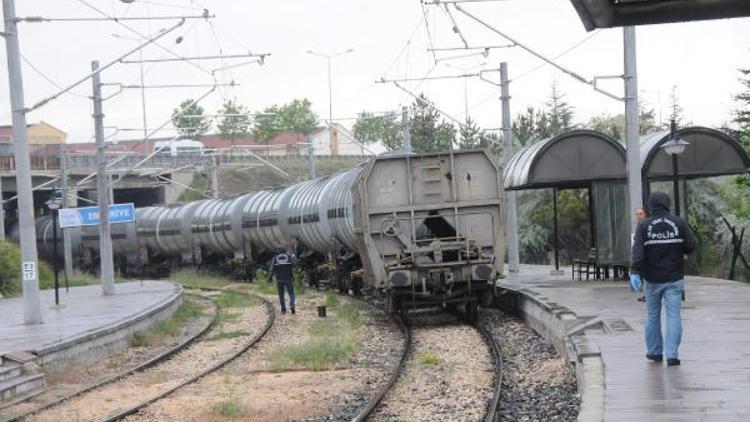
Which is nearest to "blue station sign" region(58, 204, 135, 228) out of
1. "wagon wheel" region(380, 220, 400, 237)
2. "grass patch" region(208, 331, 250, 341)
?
"grass patch" region(208, 331, 250, 341)

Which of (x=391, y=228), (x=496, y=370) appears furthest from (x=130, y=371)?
(x=391, y=228)

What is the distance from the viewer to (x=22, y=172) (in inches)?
845

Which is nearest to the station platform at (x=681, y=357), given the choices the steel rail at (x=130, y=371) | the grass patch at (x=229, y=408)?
the grass patch at (x=229, y=408)

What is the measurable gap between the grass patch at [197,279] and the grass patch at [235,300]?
25.8 feet

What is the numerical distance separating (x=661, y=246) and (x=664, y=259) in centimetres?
13

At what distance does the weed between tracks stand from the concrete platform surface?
343 centimetres

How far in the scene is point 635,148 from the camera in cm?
2072

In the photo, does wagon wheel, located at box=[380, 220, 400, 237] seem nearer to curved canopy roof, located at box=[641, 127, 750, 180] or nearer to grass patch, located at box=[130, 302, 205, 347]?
grass patch, located at box=[130, 302, 205, 347]

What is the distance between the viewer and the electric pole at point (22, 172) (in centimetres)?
2133

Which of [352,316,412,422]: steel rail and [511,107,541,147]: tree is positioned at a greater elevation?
[511,107,541,147]: tree

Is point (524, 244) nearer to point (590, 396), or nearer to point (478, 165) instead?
point (478, 165)

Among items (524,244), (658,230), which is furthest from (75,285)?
(658,230)

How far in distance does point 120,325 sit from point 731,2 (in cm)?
1422

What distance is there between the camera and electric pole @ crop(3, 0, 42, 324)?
21.3 metres
